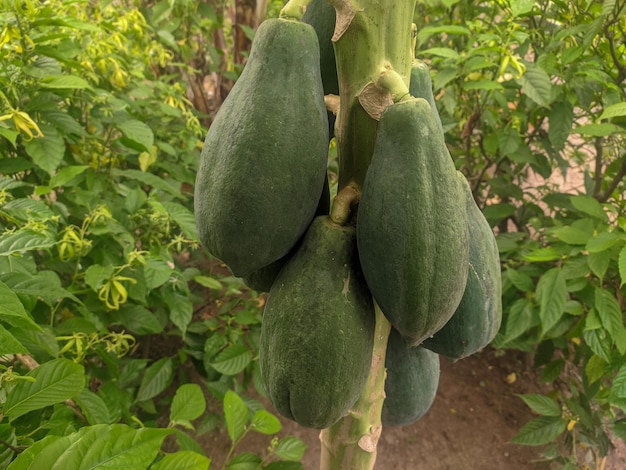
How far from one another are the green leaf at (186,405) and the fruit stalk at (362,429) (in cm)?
57

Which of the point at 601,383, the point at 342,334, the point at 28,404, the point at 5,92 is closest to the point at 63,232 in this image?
the point at 5,92

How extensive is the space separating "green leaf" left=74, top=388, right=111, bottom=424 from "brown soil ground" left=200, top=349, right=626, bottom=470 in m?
1.04

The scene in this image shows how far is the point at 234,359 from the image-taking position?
1.70 m

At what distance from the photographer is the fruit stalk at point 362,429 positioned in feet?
2.46

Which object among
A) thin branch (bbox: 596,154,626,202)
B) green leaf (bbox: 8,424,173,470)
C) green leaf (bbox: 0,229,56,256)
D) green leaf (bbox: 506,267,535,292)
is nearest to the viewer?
green leaf (bbox: 8,424,173,470)

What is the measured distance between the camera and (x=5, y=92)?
55.9 inches

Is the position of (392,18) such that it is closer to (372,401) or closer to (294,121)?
(294,121)

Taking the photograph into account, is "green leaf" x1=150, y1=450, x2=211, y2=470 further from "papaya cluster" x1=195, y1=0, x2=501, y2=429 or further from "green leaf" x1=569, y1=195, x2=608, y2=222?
"green leaf" x1=569, y1=195, x2=608, y2=222

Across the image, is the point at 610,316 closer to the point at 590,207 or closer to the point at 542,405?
the point at 590,207

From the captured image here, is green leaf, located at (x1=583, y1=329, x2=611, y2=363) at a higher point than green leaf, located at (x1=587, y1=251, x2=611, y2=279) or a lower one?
lower

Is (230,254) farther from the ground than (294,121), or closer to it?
closer to it

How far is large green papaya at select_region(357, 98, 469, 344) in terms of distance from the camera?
57 cm

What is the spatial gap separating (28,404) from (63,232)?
27.0 inches

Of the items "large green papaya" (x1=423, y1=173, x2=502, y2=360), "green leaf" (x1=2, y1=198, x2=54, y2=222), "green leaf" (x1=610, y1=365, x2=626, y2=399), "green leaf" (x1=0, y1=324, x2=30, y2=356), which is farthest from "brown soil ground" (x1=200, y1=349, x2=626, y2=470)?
"large green papaya" (x1=423, y1=173, x2=502, y2=360)
